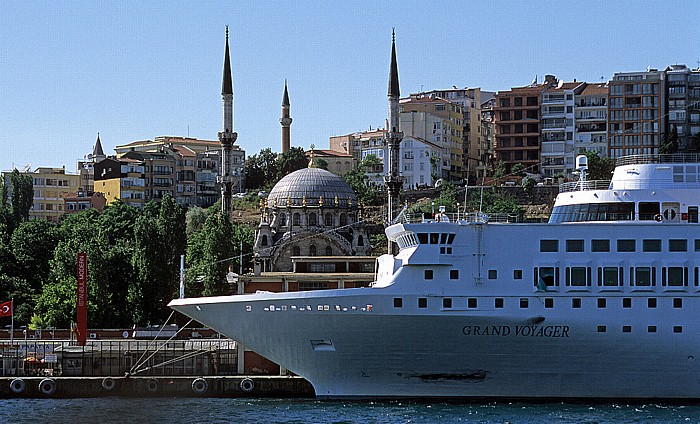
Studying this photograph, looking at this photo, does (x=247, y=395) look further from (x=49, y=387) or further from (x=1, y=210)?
(x=1, y=210)

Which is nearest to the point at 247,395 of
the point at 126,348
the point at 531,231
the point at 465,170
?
the point at 126,348

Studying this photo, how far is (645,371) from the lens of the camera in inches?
1292

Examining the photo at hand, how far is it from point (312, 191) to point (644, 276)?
33003mm

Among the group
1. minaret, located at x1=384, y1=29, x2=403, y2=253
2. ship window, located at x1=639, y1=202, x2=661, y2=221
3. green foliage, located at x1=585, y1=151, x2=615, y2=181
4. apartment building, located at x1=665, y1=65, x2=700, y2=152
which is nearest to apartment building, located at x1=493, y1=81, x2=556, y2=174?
apartment building, located at x1=665, y1=65, x2=700, y2=152

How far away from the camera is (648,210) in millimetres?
34094

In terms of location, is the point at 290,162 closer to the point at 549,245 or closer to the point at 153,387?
the point at 153,387

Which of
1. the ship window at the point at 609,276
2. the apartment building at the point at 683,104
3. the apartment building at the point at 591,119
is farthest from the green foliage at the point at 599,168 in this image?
the ship window at the point at 609,276

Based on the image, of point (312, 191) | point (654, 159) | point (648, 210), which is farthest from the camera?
point (312, 191)

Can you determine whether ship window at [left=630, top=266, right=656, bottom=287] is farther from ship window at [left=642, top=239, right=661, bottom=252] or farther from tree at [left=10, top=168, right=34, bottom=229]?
tree at [left=10, top=168, right=34, bottom=229]

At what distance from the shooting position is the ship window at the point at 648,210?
34031 mm

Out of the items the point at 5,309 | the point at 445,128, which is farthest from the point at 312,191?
the point at 445,128

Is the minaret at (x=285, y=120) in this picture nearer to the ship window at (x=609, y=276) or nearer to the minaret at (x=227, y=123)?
the minaret at (x=227, y=123)

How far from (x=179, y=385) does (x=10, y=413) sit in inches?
203

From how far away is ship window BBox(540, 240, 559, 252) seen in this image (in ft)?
109
